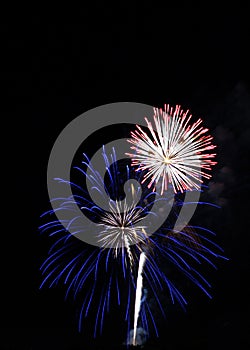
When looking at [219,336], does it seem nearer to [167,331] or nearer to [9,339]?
[167,331]

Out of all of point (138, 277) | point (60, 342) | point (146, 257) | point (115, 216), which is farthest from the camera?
point (60, 342)

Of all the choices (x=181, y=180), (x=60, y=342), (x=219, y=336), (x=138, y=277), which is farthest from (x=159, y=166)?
(x=219, y=336)

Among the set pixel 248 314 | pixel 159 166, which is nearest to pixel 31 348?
pixel 159 166

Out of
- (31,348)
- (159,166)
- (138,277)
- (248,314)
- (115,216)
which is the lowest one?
(31,348)

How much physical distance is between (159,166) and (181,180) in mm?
1361

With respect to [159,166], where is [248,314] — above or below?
above

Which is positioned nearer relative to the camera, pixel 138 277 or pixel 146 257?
pixel 146 257

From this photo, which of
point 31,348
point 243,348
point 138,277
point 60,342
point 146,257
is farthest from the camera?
point 60,342

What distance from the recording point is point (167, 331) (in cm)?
5588

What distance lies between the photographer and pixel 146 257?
19922mm

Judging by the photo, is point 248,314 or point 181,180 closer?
point 181,180

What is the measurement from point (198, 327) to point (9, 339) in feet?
123

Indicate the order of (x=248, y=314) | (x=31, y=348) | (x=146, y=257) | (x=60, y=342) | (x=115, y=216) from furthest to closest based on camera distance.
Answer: (x=248, y=314) < (x=60, y=342) < (x=31, y=348) < (x=146, y=257) < (x=115, y=216)

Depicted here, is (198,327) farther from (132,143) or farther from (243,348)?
(132,143)
